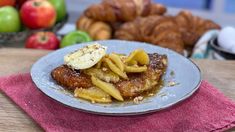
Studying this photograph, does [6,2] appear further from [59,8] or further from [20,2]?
[59,8]

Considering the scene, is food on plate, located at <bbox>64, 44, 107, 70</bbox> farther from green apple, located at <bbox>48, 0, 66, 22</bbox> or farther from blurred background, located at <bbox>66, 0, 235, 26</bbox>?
blurred background, located at <bbox>66, 0, 235, 26</bbox>

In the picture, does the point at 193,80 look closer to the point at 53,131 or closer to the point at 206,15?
the point at 53,131

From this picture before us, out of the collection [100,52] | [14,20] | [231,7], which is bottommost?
[231,7]

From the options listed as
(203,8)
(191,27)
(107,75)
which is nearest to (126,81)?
(107,75)

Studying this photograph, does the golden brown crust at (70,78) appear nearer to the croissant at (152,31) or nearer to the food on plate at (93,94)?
the food on plate at (93,94)

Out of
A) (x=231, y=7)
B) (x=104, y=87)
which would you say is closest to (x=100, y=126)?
(x=104, y=87)

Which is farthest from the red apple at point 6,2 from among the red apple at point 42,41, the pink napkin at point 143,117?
the pink napkin at point 143,117

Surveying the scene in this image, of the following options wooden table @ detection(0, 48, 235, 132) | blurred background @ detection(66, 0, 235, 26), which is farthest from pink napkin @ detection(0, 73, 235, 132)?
blurred background @ detection(66, 0, 235, 26)
